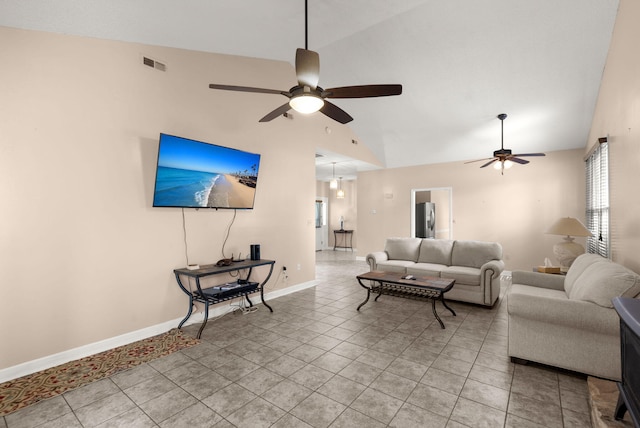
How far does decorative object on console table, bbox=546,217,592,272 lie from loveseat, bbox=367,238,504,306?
759mm

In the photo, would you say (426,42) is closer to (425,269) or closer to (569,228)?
(569,228)

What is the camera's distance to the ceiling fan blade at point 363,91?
2.30 meters

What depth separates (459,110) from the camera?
5.16 m

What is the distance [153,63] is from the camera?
336 centimetres

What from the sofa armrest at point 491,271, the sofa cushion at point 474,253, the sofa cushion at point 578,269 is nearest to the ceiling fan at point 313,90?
the sofa cushion at point 578,269

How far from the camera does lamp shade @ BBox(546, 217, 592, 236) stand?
3.90 metres

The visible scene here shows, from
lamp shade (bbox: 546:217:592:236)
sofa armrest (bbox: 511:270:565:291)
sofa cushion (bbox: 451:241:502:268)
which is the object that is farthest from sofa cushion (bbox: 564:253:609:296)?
sofa cushion (bbox: 451:241:502:268)

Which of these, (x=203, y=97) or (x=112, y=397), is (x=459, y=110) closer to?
(x=203, y=97)

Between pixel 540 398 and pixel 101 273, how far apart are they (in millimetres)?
3983

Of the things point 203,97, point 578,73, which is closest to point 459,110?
point 578,73

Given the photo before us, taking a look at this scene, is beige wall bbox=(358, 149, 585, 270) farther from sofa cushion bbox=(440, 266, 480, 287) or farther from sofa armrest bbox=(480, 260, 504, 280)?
sofa armrest bbox=(480, 260, 504, 280)

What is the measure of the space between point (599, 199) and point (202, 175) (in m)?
5.47

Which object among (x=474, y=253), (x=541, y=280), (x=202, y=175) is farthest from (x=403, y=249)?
(x=202, y=175)

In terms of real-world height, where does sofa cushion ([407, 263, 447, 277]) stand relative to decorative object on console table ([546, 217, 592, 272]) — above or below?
below
